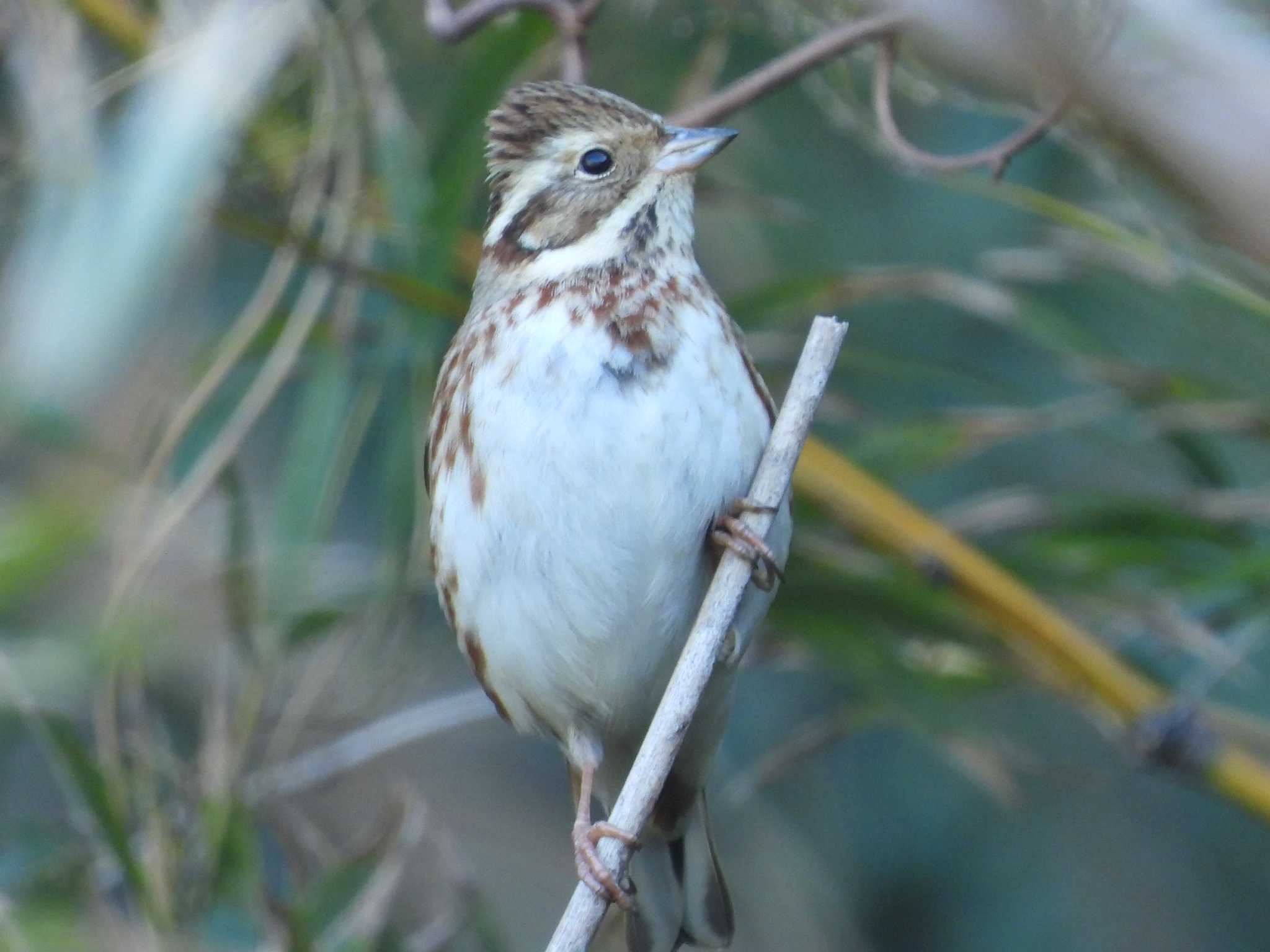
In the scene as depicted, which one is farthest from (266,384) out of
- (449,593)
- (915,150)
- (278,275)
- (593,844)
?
(915,150)

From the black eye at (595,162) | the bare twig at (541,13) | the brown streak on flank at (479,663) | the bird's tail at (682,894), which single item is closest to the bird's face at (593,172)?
the black eye at (595,162)

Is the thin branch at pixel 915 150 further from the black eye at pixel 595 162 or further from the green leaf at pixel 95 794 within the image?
the green leaf at pixel 95 794

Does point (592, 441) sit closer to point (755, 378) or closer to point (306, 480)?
point (755, 378)

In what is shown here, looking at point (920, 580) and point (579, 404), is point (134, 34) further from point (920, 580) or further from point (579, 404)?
point (920, 580)

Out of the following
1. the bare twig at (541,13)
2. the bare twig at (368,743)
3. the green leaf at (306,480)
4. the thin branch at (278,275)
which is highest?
the bare twig at (541,13)

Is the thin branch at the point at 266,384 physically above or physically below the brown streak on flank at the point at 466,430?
below

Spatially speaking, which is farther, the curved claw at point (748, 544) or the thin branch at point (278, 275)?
the thin branch at point (278, 275)

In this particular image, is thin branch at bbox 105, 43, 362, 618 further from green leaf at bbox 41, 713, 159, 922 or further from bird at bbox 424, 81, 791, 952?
bird at bbox 424, 81, 791, 952
